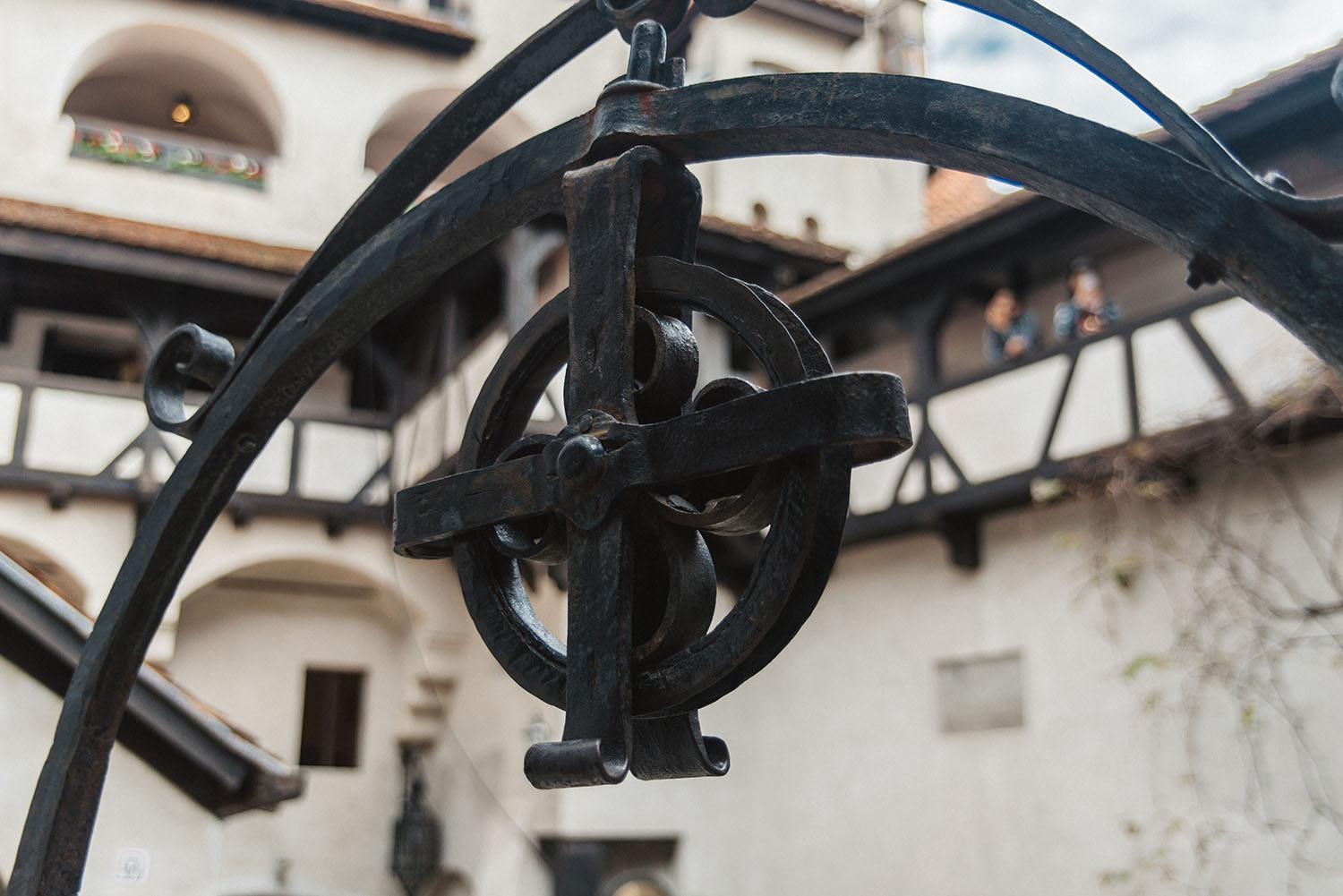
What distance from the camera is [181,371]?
1.62 meters

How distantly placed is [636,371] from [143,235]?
9.26 meters

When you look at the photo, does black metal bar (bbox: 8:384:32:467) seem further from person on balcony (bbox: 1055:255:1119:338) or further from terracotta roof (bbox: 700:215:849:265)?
person on balcony (bbox: 1055:255:1119:338)

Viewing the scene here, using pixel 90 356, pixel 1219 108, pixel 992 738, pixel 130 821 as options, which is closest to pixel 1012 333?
pixel 1219 108

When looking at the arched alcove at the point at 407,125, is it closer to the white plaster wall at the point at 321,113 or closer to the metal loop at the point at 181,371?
the white plaster wall at the point at 321,113

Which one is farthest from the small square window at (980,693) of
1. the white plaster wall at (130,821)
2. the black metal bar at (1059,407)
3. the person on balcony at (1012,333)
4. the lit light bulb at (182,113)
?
the lit light bulb at (182,113)

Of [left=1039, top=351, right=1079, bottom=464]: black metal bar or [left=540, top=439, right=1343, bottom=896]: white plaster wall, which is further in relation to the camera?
[left=1039, top=351, right=1079, bottom=464]: black metal bar

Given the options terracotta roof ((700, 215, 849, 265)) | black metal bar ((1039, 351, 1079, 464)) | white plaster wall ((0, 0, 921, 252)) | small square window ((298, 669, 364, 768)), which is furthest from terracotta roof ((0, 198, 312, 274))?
black metal bar ((1039, 351, 1079, 464))

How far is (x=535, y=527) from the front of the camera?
1377mm

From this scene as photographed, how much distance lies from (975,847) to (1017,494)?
200 cm

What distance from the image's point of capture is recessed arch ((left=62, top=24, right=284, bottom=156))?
39.4 ft

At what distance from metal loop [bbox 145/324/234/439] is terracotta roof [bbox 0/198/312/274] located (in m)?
8.35

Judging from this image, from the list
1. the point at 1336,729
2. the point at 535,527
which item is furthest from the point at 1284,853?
the point at 535,527

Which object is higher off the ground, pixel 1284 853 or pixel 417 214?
pixel 417 214

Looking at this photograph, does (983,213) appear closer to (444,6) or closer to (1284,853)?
(1284,853)
